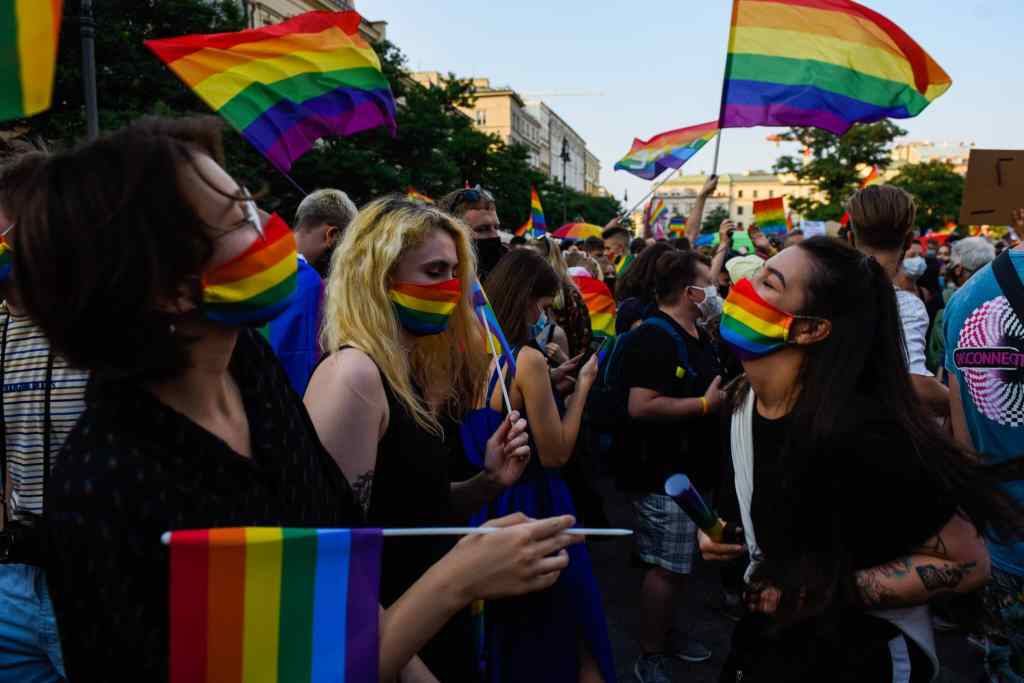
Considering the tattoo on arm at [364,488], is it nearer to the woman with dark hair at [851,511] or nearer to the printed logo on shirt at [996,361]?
the woman with dark hair at [851,511]

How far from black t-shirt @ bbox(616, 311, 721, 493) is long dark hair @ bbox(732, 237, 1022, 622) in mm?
1772

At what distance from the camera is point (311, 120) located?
398cm

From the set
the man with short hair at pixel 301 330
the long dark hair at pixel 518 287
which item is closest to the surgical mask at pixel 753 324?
the long dark hair at pixel 518 287

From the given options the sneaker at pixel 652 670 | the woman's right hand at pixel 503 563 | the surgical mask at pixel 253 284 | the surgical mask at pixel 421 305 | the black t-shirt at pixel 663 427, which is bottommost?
the sneaker at pixel 652 670

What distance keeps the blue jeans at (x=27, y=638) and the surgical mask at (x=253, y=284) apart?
1361mm

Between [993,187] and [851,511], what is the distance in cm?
210

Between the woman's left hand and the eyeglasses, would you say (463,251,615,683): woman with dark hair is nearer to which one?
the woman's left hand

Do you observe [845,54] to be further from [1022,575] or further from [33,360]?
[33,360]

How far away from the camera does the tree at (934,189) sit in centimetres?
5328

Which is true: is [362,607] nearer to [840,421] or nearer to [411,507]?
[411,507]

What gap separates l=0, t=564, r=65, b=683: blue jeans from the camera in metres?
2.11

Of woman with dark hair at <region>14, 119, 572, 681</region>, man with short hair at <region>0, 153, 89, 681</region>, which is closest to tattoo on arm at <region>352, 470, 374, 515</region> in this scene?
woman with dark hair at <region>14, 119, 572, 681</region>

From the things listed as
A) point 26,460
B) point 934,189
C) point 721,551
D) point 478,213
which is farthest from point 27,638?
point 934,189

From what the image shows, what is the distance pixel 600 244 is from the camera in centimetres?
1095
